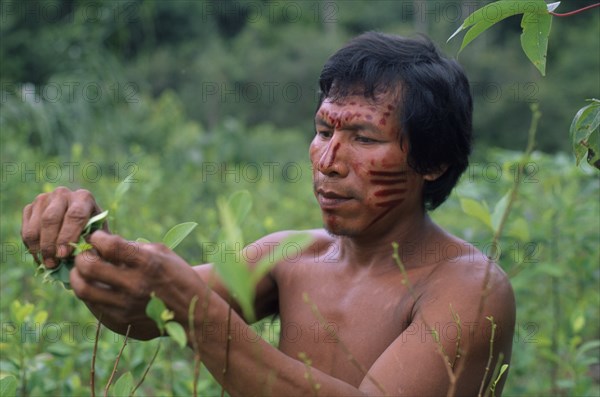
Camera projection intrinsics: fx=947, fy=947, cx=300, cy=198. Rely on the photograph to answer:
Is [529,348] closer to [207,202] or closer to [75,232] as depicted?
[75,232]

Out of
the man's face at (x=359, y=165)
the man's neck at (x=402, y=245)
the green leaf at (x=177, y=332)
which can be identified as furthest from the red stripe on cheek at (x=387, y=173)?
the green leaf at (x=177, y=332)

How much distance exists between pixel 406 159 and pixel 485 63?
18.9 metres

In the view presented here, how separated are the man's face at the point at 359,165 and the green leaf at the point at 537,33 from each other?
344 millimetres

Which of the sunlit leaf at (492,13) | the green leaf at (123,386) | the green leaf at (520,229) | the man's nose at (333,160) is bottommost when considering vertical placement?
the green leaf at (520,229)

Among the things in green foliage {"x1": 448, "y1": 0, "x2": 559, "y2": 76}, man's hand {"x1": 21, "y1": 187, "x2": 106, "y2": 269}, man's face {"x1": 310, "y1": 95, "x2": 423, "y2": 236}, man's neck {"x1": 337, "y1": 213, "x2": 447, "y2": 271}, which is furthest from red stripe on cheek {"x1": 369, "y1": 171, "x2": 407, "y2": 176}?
man's hand {"x1": 21, "y1": 187, "x2": 106, "y2": 269}

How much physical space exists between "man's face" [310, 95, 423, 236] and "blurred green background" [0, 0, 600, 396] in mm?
218

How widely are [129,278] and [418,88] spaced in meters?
0.84

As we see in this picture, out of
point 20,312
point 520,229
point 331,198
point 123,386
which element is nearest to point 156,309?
point 123,386

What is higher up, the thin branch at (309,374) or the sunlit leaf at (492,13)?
the sunlit leaf at (492,13)

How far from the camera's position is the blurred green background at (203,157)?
275cm

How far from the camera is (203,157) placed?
8703 millimetres

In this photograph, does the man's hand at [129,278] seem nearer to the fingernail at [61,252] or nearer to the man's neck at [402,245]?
the fingernail at [61,252]

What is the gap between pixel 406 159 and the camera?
184 centimetres

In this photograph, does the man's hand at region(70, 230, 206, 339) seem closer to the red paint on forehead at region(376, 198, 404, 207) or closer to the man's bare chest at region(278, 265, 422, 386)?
the man's bare chest at region(278, 265, 422, 386)
